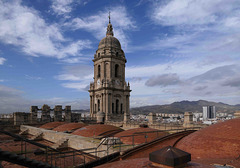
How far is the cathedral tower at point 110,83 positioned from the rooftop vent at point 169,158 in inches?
1337

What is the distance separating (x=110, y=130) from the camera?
61.8ft

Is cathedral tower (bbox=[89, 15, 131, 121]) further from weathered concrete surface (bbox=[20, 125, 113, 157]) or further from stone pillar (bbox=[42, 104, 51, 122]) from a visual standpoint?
weathered concrete surface (bbox=[20, 125, 113, 157])

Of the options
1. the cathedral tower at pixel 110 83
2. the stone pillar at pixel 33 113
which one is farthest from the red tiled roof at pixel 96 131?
the cathedral tower at pixel 110 83

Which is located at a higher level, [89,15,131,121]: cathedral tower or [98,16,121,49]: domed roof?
[98,16,121,49]: domed roof

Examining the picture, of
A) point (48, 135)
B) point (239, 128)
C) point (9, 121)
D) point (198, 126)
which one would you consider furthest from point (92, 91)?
point (239, 128)

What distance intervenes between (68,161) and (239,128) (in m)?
10.9

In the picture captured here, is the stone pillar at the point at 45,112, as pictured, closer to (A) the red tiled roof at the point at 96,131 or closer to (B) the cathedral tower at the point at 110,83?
(B) the cathedral tower at the point at 110,83

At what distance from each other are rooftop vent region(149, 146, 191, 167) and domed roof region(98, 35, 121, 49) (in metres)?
39.2

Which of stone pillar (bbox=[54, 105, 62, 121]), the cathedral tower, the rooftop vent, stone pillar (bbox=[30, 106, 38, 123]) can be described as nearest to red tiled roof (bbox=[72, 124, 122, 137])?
the rooftop vent

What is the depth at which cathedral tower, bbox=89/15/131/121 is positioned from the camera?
39594mm

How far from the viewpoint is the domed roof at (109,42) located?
4275 centimetres

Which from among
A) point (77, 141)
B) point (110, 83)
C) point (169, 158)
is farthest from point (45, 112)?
point (169, 158)

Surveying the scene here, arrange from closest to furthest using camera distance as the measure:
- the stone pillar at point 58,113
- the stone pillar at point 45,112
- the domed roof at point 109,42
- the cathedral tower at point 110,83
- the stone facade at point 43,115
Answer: the stone facade at point 43,115, the stone pillar at point 45,112, the stone pillar at point 58,113, the cathedral tower at point 110,83, the domed roof at point 109,42

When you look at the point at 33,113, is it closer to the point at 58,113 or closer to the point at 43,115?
the point at 43,115
